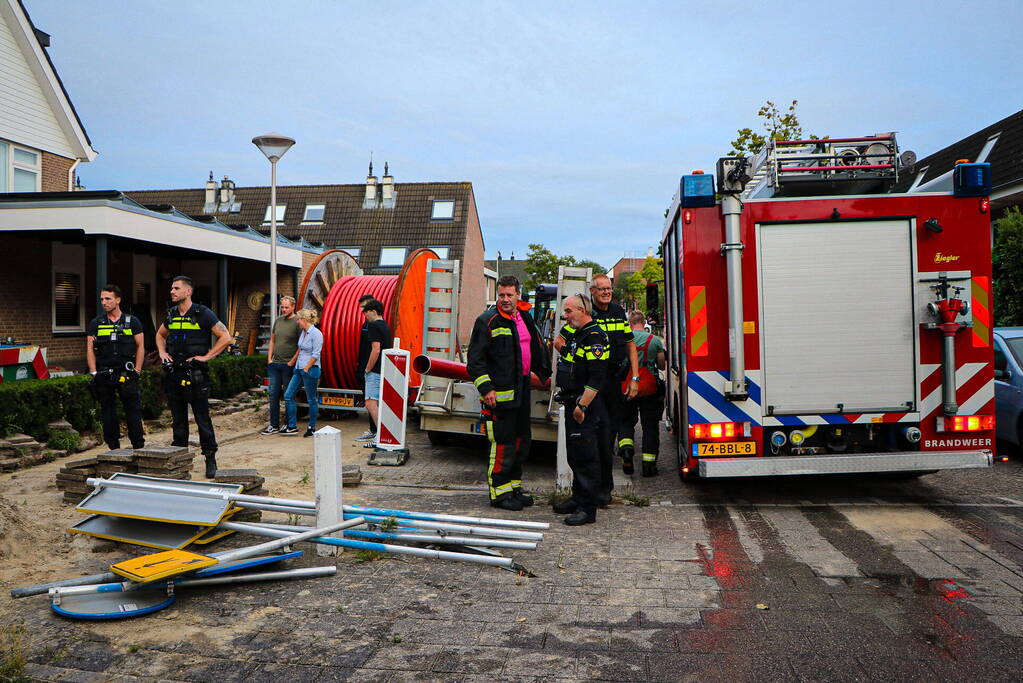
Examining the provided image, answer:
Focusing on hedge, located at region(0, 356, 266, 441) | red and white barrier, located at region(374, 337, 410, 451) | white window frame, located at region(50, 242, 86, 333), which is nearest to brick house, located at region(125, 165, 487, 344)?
white window frame, located at region(50, 242, 86, 333)

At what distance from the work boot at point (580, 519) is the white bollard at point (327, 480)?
182 centimetres

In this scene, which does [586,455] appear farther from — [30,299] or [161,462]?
[30,299]

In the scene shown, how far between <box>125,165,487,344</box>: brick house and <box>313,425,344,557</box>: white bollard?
1017 inches

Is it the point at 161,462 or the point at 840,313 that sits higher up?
the point at 840,313

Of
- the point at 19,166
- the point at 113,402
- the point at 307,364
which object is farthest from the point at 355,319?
the point at 19,166

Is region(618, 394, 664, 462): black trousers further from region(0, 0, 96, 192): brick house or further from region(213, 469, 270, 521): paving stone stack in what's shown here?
region(0, 0, 96, 192): brick house

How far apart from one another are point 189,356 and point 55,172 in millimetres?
12403

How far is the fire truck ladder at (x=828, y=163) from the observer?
6.48 m

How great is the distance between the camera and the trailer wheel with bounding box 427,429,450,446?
9.77 m

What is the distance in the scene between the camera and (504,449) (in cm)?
647

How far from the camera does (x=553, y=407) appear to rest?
26.9 ft

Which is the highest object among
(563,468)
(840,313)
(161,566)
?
(840,313)

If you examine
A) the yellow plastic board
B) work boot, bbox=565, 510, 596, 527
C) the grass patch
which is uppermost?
the yellow plastic board

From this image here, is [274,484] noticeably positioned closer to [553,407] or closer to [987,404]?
[553,407]
